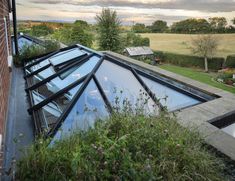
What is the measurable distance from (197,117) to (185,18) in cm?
4049

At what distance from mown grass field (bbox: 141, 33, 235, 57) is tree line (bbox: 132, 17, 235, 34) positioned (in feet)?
3.41

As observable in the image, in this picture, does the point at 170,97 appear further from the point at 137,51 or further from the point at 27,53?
the point at 137,51

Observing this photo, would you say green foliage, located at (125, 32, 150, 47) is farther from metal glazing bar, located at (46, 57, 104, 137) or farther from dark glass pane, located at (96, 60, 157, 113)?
metal glazing bar, located at (46, 57, 104, 137)

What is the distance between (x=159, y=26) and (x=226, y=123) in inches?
1561

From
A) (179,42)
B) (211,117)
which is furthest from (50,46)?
(179,42)

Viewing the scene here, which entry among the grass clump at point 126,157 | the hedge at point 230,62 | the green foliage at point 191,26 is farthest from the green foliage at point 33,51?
the green foliage at point 191,26

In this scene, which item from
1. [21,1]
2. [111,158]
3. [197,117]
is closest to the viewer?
[111,158]

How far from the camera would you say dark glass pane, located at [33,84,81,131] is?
3365 millimetres

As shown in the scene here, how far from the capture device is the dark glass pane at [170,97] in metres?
3.69

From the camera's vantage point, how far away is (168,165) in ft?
6.75

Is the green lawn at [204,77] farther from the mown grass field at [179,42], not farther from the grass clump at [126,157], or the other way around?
the grass clump at [126,157]

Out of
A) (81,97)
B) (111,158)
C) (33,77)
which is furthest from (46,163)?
(33,77)

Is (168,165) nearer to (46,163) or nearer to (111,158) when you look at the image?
(111,158)

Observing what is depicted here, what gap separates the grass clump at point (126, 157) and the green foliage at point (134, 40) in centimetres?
3094
